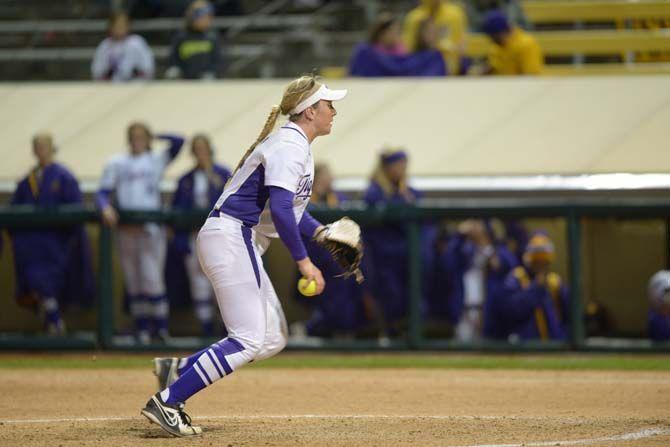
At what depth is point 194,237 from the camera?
11.2m

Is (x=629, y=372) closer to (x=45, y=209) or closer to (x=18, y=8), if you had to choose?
(x=45, y=209)

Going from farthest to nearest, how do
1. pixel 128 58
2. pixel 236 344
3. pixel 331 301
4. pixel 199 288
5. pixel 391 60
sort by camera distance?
pixel 128 58 → pixel 391 60 → pixel 199 288 → pixel 331 301 → pixel 236 344

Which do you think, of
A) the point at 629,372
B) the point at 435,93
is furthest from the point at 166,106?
the point at 629,372

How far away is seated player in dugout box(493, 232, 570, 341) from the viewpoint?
1066 cm

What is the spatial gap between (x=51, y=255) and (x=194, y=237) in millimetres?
1298

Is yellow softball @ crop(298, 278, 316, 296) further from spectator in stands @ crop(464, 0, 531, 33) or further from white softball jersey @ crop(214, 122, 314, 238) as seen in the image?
spectator in stands @ crop(464, 0, 531, 33)

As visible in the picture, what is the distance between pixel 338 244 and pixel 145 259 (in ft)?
16.6

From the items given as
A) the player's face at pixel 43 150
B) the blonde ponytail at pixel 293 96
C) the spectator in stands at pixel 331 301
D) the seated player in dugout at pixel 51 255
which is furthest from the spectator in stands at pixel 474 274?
the blonde ponytail at pixel 293 96

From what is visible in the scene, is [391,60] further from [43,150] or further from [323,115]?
[323,115]

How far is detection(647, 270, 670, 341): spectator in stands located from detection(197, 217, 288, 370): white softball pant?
210 inches

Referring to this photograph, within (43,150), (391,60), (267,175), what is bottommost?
(43,150)

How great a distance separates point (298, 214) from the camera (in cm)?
622

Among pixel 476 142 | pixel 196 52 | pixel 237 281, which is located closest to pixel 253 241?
pixel 237 281

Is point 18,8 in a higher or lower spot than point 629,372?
higher
